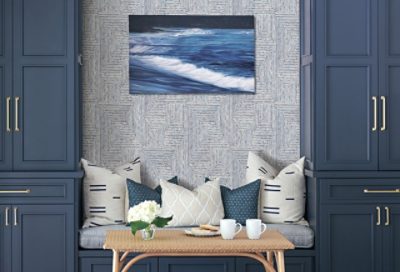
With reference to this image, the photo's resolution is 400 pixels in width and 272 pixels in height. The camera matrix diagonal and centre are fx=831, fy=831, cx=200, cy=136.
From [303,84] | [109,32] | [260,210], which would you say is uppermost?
[109,32]

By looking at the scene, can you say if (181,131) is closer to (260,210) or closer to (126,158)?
(126,158)

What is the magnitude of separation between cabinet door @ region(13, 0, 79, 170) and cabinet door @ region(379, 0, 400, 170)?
Result: 2.07 m

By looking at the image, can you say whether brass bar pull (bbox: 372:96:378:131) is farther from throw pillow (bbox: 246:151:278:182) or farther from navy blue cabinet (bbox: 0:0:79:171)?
navy blue cabinet (bbox: 0:0:79:171)

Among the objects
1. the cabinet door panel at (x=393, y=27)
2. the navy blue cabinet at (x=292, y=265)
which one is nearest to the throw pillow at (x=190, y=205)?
the navy blue cabinet at (x=292, y=265)

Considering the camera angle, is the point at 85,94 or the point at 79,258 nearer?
the point at 79,258

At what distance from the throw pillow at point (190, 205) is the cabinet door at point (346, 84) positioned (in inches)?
30.0

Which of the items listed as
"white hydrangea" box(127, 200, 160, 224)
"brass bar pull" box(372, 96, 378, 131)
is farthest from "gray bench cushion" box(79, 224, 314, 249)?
"white hydrangea" box(127, 200, 160, 224)

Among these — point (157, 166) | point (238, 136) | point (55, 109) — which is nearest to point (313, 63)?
point (238, 136)

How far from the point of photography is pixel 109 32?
237 inches

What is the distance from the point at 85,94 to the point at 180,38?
798 millimetres

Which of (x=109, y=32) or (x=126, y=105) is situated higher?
(x=109, y=32)

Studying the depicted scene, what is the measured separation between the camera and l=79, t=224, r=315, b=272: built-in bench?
18.1 ft

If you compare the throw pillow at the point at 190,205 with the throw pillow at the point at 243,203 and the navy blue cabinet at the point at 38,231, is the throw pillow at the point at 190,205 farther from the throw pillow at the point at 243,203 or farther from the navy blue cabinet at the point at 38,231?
the navy blue cabinet at the point at 38,231

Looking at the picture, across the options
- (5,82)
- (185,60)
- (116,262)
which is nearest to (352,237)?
(185,60)
